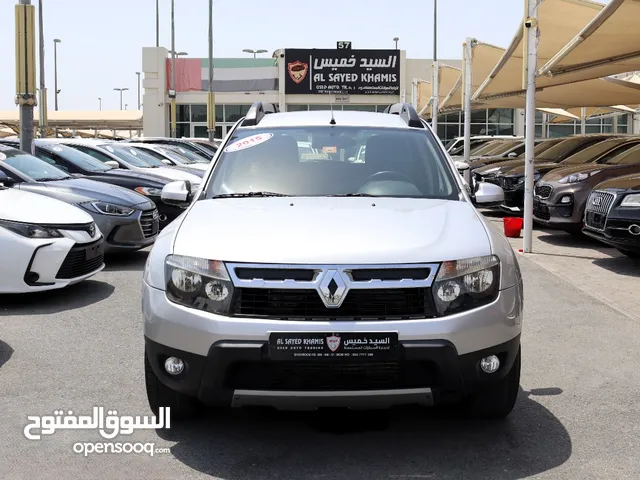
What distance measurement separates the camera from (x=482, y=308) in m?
3.76

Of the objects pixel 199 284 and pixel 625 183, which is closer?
pixel 199 284

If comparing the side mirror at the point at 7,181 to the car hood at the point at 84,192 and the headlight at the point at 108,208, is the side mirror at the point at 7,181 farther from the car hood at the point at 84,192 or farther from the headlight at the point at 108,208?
the headlight at the point at 108,208

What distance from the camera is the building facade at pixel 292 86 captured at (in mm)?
50781

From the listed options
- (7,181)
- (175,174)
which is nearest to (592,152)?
(175,174)

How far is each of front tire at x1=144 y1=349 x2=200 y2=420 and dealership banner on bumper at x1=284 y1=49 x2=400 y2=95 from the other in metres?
47.2

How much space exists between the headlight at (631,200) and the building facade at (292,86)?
4136cm

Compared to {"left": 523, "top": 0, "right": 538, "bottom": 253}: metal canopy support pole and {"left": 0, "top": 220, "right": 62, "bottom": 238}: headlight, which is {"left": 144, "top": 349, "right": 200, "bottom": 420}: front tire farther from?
{"left": 523, "top": 0, "right": 538, "bottom": 253}: metal canopy support pole

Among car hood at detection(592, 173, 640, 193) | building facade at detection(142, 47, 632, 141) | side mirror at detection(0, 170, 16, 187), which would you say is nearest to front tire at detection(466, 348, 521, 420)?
car hood at detection(592, 173, 640, 193)

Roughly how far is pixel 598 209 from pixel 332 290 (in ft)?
23.3

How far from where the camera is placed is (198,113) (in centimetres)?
5303

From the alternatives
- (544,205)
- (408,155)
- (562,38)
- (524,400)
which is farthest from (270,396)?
(562,38)

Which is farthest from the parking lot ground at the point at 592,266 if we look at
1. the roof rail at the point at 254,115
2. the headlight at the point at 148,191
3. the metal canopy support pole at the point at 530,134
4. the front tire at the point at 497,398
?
the headlight at the point at 148,191

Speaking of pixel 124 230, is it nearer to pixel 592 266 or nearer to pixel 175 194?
Answer: pixel 175 194

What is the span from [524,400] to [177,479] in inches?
82.3
